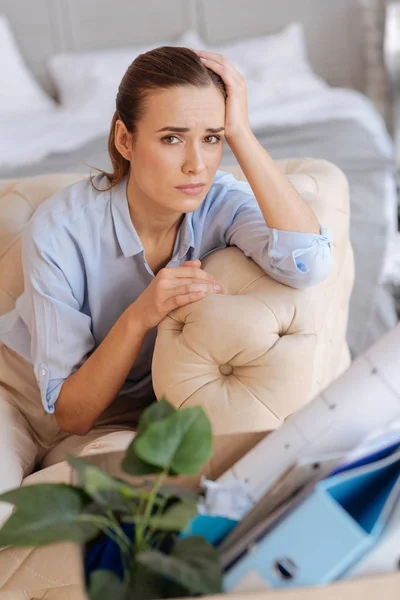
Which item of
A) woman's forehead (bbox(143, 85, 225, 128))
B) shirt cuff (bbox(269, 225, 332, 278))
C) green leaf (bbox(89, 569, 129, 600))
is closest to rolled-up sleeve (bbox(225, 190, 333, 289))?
shirt cuff (bbox(269, 225, 332, 278))

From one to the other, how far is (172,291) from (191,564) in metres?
0.66

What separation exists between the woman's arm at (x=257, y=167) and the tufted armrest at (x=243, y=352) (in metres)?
0.10

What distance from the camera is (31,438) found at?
60.2 inches

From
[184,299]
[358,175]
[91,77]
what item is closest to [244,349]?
[184,299]

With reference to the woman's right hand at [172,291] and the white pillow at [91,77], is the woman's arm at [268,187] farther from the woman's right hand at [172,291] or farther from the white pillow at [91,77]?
the white pillow at [91,77]

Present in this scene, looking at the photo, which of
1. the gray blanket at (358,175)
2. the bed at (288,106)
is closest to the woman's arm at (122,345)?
the bed at (288,106)

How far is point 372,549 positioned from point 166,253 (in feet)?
2.96

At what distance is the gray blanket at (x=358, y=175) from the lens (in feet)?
7.14

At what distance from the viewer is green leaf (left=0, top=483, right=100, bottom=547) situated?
620 millimetres

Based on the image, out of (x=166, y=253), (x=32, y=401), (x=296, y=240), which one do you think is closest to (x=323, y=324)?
(x=296, y=240)

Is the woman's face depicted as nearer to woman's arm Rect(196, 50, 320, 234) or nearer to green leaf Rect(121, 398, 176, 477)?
woman's arm Rect(196, 50, 320, 234)

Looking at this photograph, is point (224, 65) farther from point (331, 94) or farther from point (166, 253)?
point (331, 94)

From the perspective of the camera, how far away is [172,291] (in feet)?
4.06

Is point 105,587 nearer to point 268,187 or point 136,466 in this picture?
point 136,466
